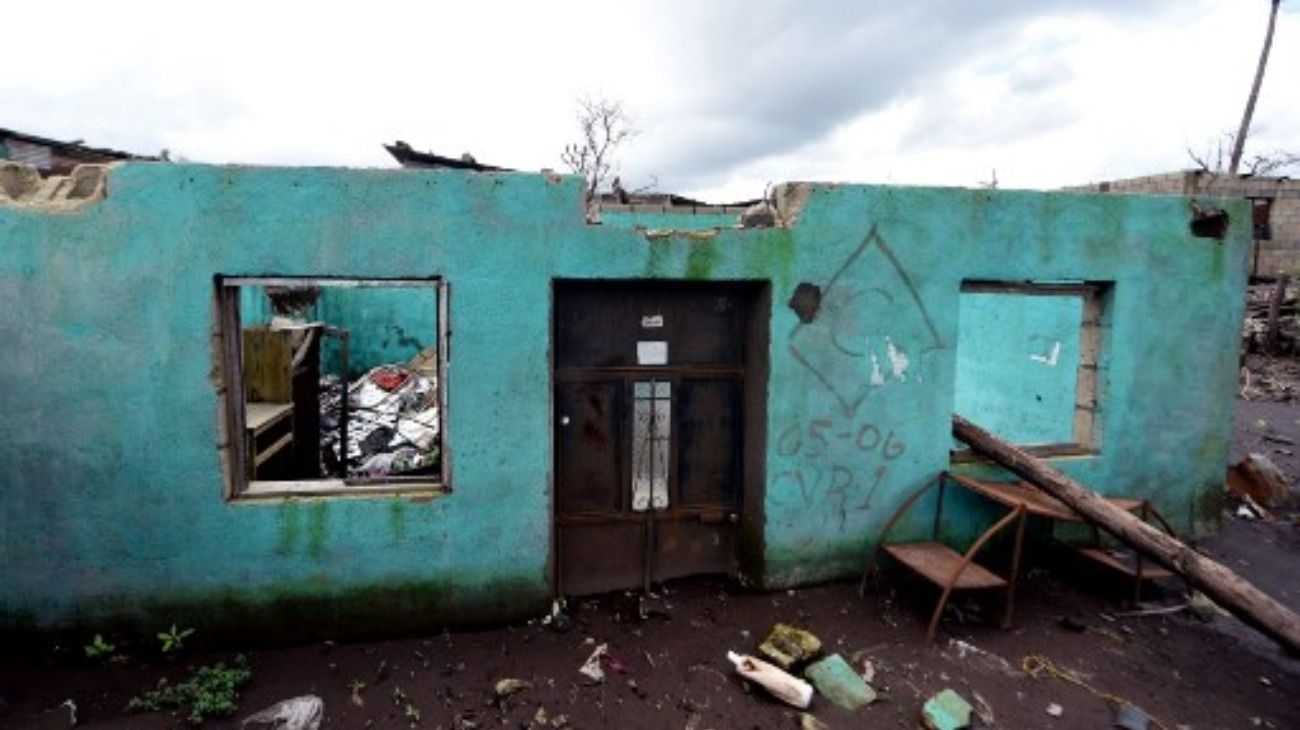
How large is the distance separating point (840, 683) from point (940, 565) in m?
1.19

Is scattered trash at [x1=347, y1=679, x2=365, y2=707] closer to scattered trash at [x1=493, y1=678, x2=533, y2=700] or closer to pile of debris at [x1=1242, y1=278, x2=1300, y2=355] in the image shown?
scattered trash at [x1=493, y1=678, x2=533, y2=700]

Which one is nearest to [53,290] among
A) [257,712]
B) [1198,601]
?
[257,712]

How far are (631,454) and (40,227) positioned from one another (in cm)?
380

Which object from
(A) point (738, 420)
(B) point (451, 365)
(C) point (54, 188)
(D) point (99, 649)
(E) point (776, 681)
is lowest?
(E) point (776, 681)

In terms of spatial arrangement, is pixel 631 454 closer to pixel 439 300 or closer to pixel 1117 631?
pixel 439 300

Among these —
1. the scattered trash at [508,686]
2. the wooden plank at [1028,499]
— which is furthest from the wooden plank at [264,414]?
the wooden plank at [1028,499]

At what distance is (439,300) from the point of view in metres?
4.27

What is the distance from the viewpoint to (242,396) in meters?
4.36

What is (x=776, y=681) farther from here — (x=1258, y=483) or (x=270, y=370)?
(x=1258, y=483)

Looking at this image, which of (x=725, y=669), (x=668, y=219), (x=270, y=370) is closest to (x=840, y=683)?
(x=725, y=669)

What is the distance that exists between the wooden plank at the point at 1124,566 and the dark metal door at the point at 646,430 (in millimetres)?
2792

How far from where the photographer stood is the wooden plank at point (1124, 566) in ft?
16.6

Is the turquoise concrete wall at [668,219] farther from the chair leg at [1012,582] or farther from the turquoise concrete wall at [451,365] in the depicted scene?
the chair leg at [1012,582]

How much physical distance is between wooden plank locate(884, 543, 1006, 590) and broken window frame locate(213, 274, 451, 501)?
321cm
